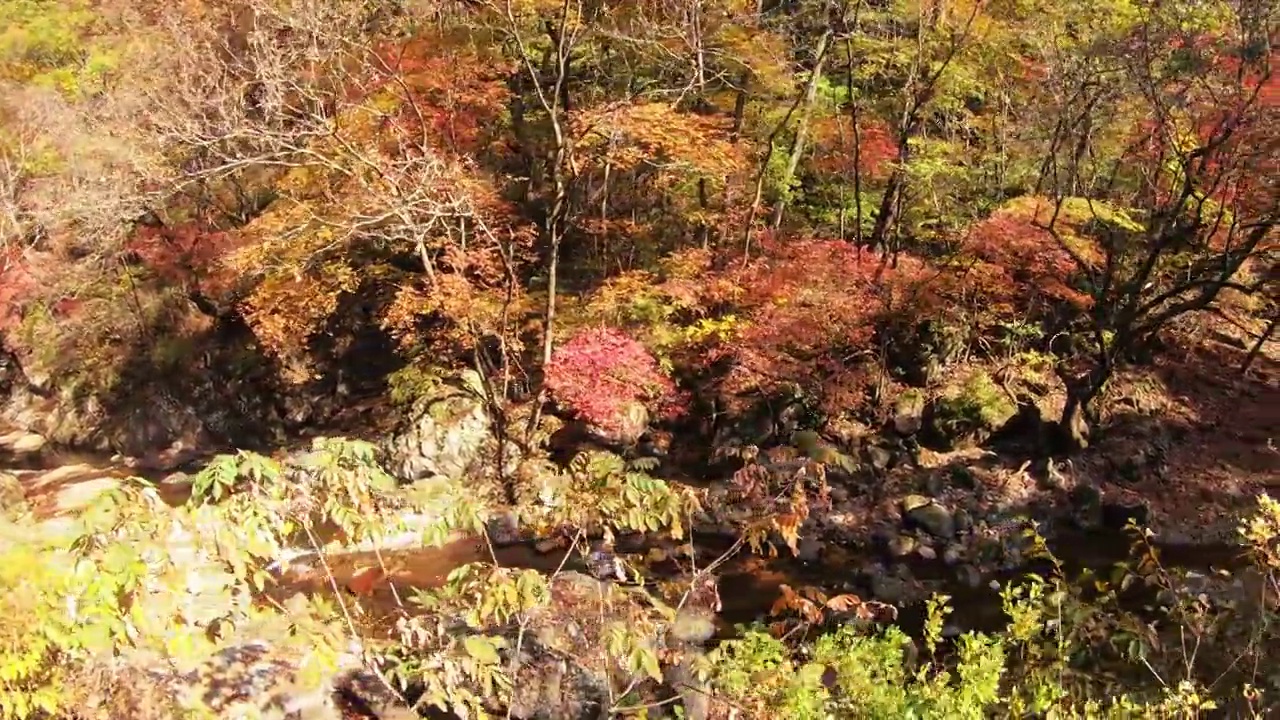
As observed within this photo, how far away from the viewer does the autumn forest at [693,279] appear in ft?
42.5

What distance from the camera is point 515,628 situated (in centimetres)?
790

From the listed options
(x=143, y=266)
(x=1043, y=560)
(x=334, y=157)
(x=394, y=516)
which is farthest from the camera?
(x=143, y=266)

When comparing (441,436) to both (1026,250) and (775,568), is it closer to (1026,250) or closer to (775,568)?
(775,568)

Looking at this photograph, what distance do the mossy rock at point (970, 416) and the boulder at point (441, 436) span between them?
874 centimetres

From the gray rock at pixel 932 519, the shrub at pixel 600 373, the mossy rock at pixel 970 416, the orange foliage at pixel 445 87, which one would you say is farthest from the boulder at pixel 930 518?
the orange foliage at pixel 445 87

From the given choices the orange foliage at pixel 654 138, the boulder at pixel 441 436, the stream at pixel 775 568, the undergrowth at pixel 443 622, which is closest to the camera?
the undergrowth at pixel 443 622

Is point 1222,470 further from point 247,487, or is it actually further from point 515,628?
point 247,487

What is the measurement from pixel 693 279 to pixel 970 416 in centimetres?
599

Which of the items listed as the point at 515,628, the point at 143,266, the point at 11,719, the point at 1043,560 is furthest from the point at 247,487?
the point at 143,266

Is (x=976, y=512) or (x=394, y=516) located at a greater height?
(x=394, y=516)

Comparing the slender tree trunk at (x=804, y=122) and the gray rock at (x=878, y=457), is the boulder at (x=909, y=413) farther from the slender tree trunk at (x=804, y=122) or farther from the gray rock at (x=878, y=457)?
the slender tree trunk at (x=804, y=122)

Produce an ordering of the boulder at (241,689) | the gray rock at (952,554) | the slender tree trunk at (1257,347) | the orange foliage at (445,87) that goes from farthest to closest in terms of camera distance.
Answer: the slender tree trunk at (1257,347), the orange foliage at (445,87), the gray rock at (952,554), the boulder at (241,689)

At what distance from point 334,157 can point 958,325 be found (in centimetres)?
1209

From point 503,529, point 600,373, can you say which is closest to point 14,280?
point 503,529
